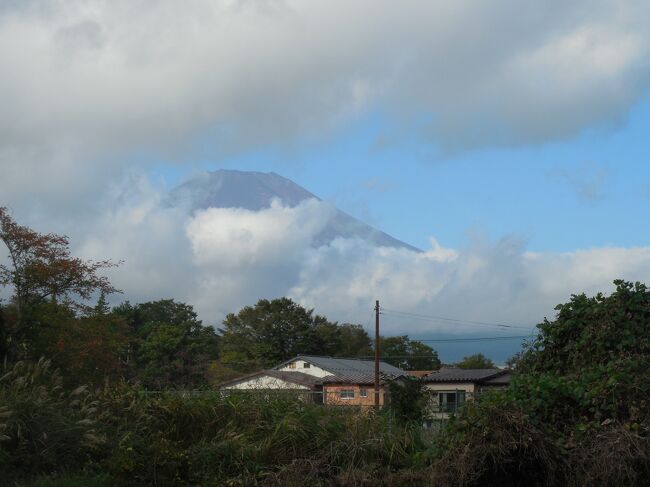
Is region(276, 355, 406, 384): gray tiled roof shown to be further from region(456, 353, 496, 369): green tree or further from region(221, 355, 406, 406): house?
region(456, 353, 496, 369): green tree

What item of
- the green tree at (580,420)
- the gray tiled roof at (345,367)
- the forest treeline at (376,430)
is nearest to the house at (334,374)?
the gray tiled roof at (345,367)

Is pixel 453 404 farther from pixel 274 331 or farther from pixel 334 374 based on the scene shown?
pixel 274 331

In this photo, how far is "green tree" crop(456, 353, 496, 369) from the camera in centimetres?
8181

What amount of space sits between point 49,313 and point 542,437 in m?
20.4

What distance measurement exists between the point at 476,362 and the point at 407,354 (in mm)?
7120

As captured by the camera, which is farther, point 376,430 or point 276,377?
point 276,377

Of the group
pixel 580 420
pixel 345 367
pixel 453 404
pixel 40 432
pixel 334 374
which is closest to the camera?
pixel 580 420

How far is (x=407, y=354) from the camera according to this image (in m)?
84.2

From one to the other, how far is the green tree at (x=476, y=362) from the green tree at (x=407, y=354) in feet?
8.94

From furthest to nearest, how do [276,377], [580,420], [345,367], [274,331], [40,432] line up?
[274,331] < [345,367] < [276,377] < [40,432] < [580,420]

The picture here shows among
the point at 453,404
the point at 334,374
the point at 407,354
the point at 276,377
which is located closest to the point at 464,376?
the point at 334,374

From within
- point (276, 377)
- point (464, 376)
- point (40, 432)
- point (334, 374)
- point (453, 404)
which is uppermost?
point (276, 377)

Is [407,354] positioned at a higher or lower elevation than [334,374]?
higher

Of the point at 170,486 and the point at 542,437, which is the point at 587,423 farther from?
the point at 170,486
